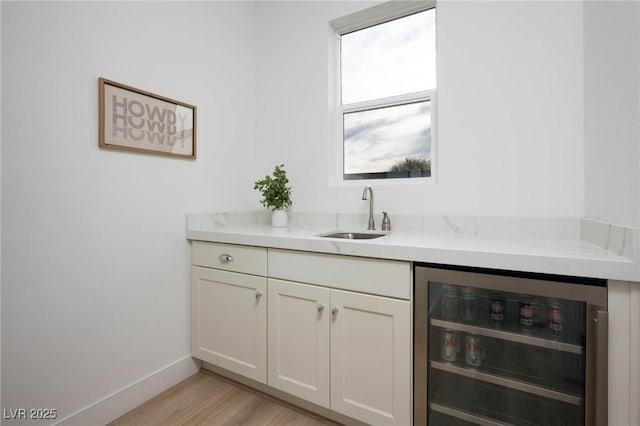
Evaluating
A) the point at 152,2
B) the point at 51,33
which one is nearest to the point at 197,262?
the point at 51,33

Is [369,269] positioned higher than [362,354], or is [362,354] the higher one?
[369,269]

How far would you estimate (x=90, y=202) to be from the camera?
4.64 feet

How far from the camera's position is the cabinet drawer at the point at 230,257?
1603 millimetres

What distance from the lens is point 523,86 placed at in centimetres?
153

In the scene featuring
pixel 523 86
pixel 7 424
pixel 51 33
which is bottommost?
pixel 7 424

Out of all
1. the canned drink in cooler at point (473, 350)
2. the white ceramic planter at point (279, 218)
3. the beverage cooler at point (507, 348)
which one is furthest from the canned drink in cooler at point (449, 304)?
the white ceramic planter at point (279, 218)

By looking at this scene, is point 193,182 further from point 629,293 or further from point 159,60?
point 629,293

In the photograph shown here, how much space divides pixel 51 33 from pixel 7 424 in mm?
1570

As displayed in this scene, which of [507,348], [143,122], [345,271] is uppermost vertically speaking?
[143,122]

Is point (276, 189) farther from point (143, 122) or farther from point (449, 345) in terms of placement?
point (449, 345)

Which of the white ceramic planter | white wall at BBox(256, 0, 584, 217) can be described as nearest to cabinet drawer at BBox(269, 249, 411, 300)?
the white ceramic planter

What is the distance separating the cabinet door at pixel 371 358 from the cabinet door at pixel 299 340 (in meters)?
0.05

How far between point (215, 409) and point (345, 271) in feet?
3.31

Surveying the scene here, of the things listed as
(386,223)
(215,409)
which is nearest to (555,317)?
(386,223)
